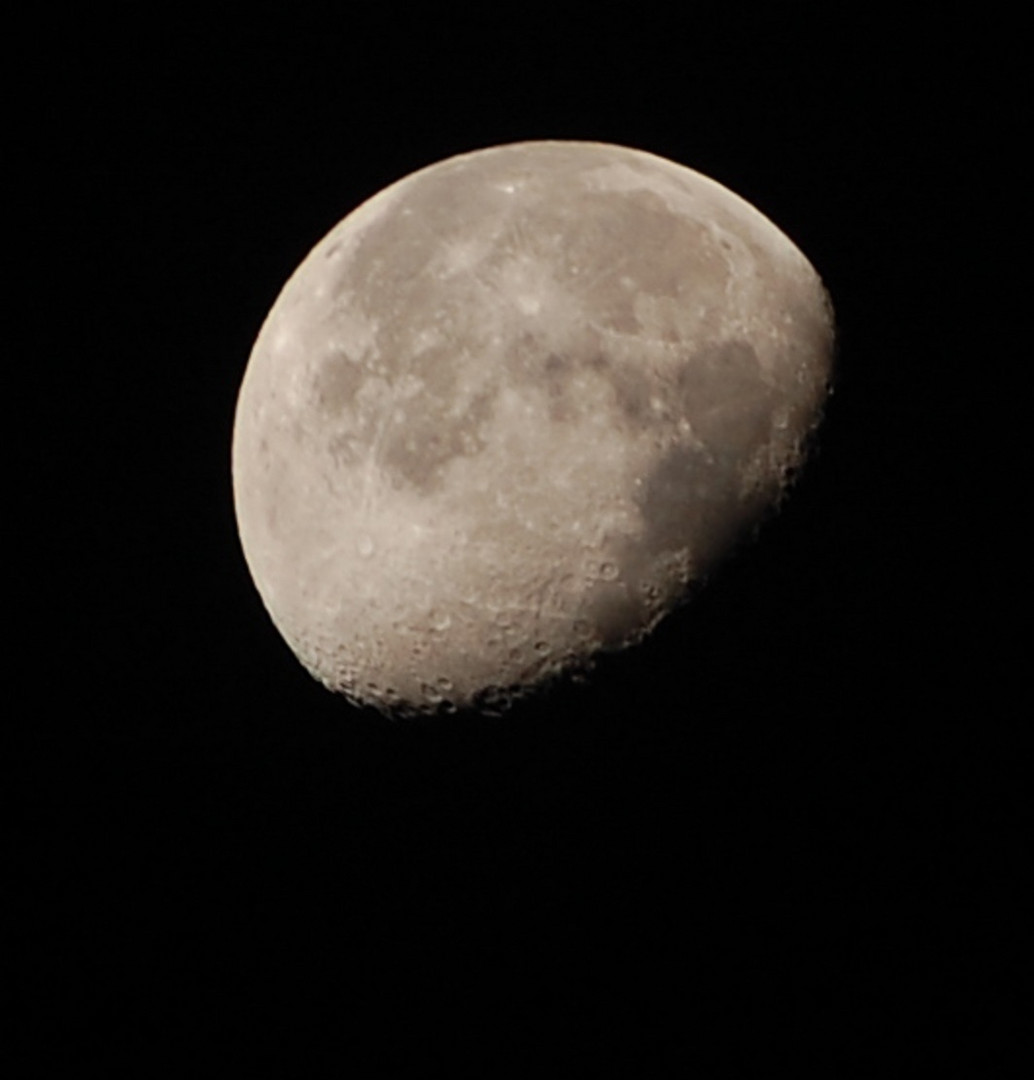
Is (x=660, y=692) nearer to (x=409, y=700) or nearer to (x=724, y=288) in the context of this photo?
(x=409, y=700)

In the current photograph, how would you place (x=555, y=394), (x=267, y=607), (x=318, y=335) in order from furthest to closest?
1. (x=267, y=607)
2. (x=318, y=335)
3. (x=555, y=394)

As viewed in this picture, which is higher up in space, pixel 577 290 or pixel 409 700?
pixel 577 290

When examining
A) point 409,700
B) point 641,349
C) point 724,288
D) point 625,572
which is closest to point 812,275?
point 724,288

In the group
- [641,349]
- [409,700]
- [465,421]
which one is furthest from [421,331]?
[409,700]

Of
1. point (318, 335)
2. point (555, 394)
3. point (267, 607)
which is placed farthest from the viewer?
point (267, 607)

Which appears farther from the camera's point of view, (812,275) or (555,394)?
(812,275)

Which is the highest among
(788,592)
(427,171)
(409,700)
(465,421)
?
(427,171)
